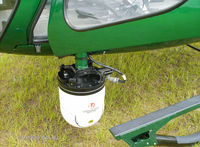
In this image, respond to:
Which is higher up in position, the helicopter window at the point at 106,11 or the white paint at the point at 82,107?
the helicopter window at the point at 106,11

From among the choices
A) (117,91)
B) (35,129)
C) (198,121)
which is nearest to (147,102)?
(117,91)

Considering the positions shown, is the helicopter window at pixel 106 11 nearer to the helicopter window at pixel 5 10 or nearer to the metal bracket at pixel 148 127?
the helicopter window at pixel 5 10

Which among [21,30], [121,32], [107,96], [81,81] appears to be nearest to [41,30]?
[21,30]

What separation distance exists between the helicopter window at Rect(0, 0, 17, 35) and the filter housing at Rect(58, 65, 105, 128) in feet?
1.32

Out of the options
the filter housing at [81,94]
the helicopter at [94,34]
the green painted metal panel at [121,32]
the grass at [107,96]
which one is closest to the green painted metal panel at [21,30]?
the helicopter at [94,34]

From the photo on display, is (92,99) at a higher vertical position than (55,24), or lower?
lower

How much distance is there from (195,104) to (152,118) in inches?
10.7

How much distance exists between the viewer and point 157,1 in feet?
4.17

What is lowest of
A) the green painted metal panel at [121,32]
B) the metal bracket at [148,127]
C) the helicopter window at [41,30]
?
the metal bracket at [148,127]

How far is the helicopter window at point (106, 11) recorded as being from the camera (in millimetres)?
1150

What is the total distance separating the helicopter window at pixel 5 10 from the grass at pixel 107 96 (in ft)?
2.25

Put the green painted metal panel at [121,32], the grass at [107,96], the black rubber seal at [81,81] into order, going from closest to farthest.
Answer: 1. the green painted metal panel at [121,32]
2. the black rubber seal at [81,81]
3. the grass at [107,96]

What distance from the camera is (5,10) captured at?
4.13 ft

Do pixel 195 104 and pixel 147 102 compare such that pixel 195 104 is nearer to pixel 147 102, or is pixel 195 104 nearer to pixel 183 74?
pixel 147 102
